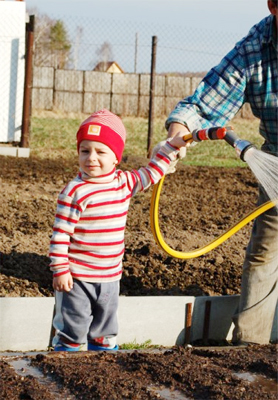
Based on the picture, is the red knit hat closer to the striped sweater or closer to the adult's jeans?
the striped sweater

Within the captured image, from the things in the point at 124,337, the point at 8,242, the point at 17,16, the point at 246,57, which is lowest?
the point at 124,337

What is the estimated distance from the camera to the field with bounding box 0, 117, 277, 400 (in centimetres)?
314

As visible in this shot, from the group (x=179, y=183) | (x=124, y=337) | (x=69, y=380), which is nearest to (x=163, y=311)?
(x=124, y=337)

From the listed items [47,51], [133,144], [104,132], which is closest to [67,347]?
[104,132]

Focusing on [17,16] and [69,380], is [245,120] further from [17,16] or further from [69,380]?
[69,380]

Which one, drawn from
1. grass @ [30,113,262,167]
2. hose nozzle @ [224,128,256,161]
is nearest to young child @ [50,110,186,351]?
hose nozzle @ [224,128,256,161]

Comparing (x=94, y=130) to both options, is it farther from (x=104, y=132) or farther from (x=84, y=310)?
(x=84, y=310)

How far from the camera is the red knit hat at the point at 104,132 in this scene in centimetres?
366

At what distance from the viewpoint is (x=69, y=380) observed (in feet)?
10.3

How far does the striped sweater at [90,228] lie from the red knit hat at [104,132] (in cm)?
15

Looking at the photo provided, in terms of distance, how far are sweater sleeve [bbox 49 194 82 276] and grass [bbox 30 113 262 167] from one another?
809 centimetres

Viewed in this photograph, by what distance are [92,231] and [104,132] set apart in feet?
1.64

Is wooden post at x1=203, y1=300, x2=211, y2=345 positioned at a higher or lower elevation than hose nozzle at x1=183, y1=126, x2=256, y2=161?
lower

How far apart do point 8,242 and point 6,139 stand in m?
6.64
